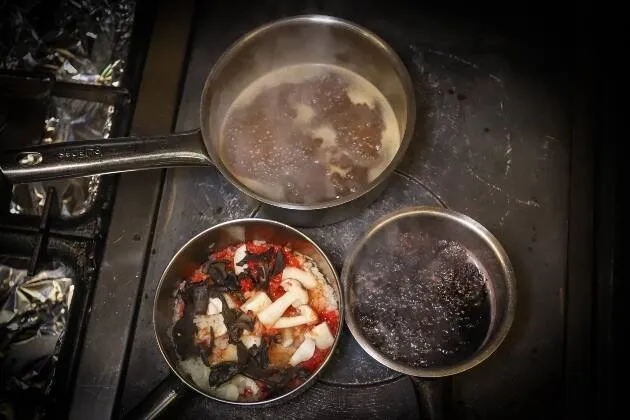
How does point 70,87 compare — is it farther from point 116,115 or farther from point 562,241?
point 562,241

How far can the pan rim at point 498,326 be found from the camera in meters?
1.48

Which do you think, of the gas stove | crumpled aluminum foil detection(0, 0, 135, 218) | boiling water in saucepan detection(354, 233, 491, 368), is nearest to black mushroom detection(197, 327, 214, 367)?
the gas stove

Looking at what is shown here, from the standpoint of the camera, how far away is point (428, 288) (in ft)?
5.61

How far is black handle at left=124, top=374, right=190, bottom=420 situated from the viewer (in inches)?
59.7

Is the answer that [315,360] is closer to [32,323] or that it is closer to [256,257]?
[256,257]

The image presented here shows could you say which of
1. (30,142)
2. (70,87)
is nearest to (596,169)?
(70,87)

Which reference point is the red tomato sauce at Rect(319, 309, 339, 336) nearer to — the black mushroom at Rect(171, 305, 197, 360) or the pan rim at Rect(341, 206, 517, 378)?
the pan rim at Rect(341, 206, 517, 378)

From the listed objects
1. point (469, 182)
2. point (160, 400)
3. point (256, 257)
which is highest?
point (469, 182)

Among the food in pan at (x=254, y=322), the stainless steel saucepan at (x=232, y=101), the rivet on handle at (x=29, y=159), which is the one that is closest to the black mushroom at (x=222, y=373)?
the food in pan at (x=254, y=322)

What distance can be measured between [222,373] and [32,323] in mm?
646

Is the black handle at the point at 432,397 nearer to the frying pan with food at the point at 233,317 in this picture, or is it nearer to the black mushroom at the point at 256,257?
the frying pan with food at the point at 233,317

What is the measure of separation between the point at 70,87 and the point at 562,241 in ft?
5.89

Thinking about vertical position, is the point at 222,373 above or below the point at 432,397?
below

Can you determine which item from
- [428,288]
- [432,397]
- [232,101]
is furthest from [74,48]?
[432,397]
